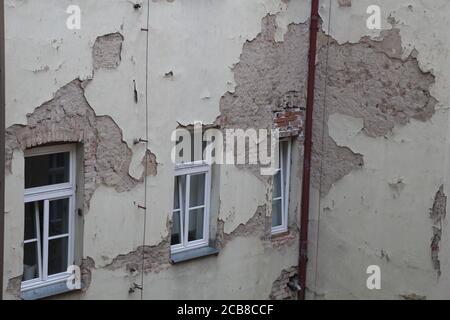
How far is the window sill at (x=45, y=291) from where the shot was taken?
25.5 feet

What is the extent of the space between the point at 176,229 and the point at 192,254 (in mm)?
328

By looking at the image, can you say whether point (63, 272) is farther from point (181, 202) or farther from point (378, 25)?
point (378, 25)

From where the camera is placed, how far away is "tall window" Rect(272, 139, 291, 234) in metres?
10.1

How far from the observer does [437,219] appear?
9047 millimetres

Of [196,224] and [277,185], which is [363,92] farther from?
[196,224]

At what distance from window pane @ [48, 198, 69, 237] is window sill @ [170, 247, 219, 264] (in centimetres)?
133

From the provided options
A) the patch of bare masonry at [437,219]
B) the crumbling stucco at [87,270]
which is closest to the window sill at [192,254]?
the crumbling stucco at [87,270]

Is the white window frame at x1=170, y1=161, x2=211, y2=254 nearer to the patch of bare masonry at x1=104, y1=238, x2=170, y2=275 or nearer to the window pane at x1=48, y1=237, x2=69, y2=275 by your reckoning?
the patch of bare masonry at x1=104, y1=238, x2=170, y2=275

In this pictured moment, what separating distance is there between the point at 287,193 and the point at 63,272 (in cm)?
316

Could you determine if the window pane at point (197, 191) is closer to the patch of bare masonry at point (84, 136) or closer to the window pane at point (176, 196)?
the window pane at point (176, 196)

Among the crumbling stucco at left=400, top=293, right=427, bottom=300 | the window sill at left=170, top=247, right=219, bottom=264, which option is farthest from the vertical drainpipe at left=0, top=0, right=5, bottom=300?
the crumbling stucco at left=400, top=293, right=427, bottom=300

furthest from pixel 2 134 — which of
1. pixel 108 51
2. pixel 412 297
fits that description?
pixel 412 297

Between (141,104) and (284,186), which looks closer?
(141,104)

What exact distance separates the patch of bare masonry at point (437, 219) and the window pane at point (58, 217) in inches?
155
